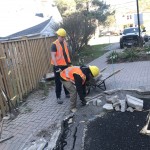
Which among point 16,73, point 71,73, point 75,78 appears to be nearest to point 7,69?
point 16,73

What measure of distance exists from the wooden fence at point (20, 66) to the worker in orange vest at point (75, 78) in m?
1.67

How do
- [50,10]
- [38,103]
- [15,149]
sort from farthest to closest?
[50,10]
[38,103]
[15,149]

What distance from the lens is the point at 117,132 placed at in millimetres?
4414

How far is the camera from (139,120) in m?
4.79

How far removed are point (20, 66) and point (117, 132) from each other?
13.6 ft

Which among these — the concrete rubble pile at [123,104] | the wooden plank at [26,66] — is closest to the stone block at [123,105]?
the concrete rubble pile at [123,104]

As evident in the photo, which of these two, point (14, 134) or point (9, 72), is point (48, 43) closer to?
point (9, 72)

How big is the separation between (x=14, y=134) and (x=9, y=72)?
2.09 m

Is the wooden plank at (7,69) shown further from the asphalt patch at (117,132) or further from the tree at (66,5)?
the tree at (66,5)

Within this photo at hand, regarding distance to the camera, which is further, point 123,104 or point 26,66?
point 26,66

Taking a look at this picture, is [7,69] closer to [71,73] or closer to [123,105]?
[71,73]

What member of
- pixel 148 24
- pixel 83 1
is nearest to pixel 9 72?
pixel 83 1

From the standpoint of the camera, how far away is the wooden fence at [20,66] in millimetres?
6309

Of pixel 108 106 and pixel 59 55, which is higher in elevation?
pixel 59 55
